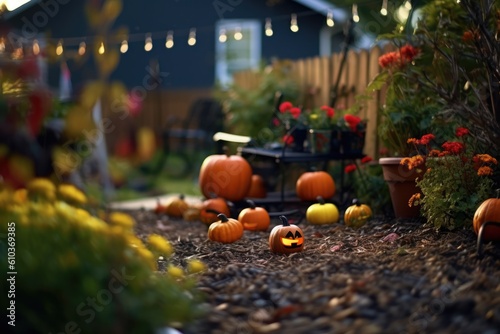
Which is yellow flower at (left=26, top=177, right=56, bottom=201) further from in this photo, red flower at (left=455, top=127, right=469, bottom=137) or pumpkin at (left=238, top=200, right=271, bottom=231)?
red flower at (left=455, top=127, right=469, bottom=137)

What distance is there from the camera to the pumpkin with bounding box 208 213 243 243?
473cm

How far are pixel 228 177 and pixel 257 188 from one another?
0.70 m

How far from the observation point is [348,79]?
22.8 ft

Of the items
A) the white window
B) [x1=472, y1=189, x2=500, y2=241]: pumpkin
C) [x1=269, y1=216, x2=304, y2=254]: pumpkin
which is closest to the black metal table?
[x1=269, y1=216, x2=304, y2=254]: pumpkin

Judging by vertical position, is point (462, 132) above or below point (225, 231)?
above

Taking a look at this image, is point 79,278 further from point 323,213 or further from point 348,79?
point 348,79

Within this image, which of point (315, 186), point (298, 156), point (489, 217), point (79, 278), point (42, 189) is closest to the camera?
point (79, 278)

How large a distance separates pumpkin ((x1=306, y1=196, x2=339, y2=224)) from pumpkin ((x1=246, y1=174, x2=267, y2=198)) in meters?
1.37

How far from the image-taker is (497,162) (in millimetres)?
4219

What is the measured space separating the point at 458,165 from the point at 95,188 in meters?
5.49

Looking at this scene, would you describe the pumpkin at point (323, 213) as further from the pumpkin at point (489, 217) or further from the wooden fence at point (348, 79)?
the pumpkin at point (489, 217)

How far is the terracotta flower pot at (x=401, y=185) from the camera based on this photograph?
190 inches

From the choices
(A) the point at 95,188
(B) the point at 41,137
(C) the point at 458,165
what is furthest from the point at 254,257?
(A) the point at 95,188

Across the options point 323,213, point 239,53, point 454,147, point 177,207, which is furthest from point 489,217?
point 239,53
